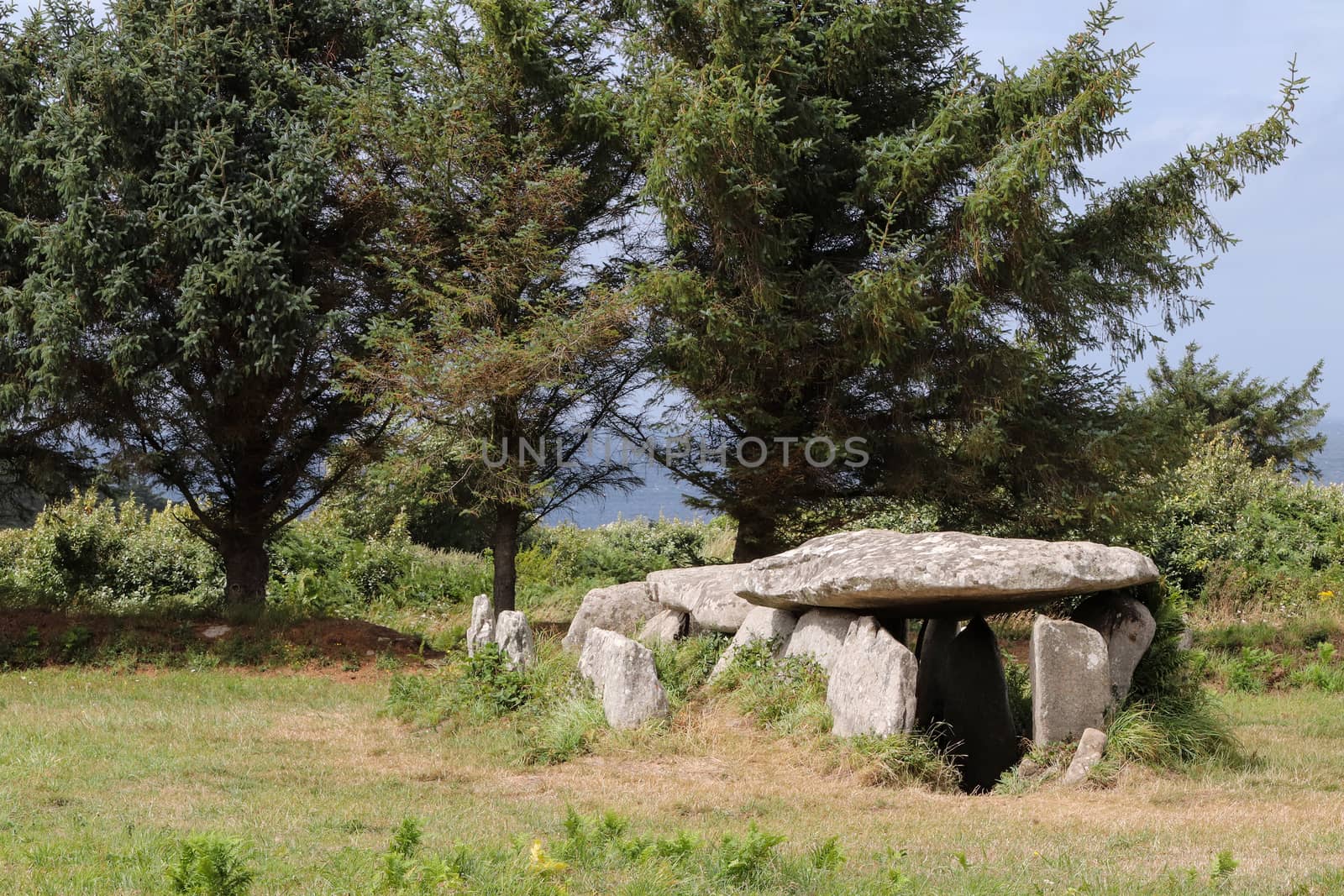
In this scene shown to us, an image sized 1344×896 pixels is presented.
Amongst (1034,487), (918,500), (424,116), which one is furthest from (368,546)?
(1034,487)

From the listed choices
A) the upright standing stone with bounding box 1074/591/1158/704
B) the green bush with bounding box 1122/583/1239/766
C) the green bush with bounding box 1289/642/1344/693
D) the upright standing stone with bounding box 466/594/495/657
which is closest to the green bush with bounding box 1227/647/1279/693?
the green bush with bounding box 1289/642/1344/693

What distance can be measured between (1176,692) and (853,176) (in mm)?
7366

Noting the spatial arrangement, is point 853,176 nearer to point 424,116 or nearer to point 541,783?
point 424,116

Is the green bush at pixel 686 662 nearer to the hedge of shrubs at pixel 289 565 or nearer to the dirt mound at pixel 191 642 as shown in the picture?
the dirt mound at pixel 191 642

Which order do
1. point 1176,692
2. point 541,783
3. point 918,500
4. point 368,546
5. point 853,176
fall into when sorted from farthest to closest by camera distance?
point 368,546, point 918,500, point 853,176, point 1176,692, point 541,783

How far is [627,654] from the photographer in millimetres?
9625

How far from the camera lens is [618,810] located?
731cm

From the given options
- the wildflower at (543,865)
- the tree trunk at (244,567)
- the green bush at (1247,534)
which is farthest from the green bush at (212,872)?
the green bush at (1247,534)

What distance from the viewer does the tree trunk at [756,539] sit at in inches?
602

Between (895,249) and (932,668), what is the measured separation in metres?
6.17

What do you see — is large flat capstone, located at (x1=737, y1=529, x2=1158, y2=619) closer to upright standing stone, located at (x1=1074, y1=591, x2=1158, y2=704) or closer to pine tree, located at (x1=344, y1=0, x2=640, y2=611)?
upright standing stone, located at (x1=1074, y1=591, x2=1158, y2=704)

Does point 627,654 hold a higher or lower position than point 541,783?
higher

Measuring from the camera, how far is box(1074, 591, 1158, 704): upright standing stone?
9.11 m

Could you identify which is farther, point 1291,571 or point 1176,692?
point 1291,571
